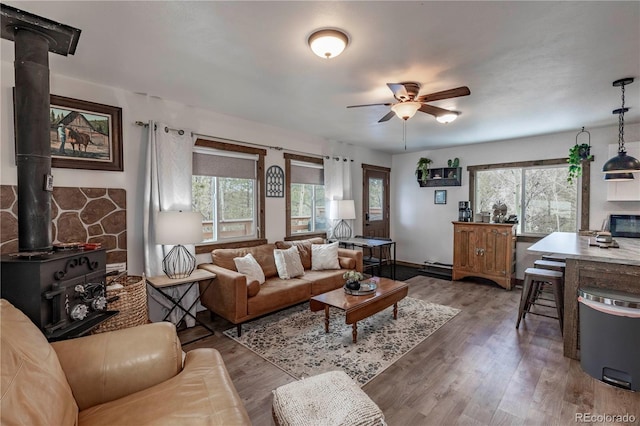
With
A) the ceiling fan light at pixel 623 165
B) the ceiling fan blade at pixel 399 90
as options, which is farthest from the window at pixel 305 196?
the ceiling fan light at pixel 623 165

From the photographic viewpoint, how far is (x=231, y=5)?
67.7 inches

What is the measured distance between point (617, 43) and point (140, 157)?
4.25 m

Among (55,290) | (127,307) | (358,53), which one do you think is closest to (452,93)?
(358,53)

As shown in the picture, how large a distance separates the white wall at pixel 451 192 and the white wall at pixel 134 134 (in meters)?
3.26

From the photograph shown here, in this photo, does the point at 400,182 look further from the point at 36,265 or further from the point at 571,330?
the point at 36,265

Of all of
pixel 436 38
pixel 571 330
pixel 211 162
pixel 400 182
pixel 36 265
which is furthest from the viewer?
pixel 400 182

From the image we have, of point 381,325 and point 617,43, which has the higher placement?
point 617,43

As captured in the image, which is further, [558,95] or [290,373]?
[558,95]

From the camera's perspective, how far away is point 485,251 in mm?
4988

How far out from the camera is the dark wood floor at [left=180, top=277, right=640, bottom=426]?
196cm

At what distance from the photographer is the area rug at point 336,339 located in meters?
2.52

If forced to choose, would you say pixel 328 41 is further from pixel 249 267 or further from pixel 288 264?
pixel 288 264

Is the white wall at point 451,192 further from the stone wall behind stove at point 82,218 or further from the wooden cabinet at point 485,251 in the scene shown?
the stone wall behind stove at point 82,218

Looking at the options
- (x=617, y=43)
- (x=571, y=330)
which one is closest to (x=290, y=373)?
(x=571, y=330)
